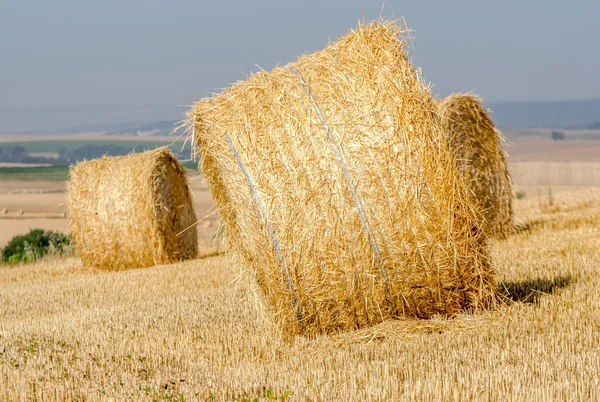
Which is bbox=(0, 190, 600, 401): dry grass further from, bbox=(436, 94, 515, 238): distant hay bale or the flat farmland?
the flat farmland

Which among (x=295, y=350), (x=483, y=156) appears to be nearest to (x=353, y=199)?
(x=295, y=350)

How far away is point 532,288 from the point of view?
29.7 ft

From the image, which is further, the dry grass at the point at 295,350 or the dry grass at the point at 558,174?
the dry grass at the point at 558,174

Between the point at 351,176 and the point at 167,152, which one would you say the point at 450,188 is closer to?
the point at 351,176

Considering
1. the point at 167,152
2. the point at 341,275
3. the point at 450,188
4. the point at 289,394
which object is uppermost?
the point at 167,152

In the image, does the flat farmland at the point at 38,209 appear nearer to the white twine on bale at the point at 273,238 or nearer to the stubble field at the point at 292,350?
the stubble field at the point at 292,350

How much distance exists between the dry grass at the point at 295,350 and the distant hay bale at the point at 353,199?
0.96 feet

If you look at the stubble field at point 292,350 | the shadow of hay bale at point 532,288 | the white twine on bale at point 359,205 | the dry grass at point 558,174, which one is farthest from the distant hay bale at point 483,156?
the dry grass at point 558,174

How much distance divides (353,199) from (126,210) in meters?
8.14

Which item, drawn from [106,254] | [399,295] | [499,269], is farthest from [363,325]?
[106,254]

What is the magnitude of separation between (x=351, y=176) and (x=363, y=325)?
1.29 metres

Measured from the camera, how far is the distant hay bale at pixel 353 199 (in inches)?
280

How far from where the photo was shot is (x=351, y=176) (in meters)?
7.10

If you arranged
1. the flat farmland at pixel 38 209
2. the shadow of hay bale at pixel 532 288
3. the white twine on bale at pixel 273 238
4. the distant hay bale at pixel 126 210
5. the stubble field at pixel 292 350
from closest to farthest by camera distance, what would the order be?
1. the stubble field at pixel 292 350
2. the white twine on bale at pixel 273 238
3. the shadow of hay bale at pixel 532 288
4. the distant hay bale at pixel 126 210
5. the flat farmland at pixel 38 209
